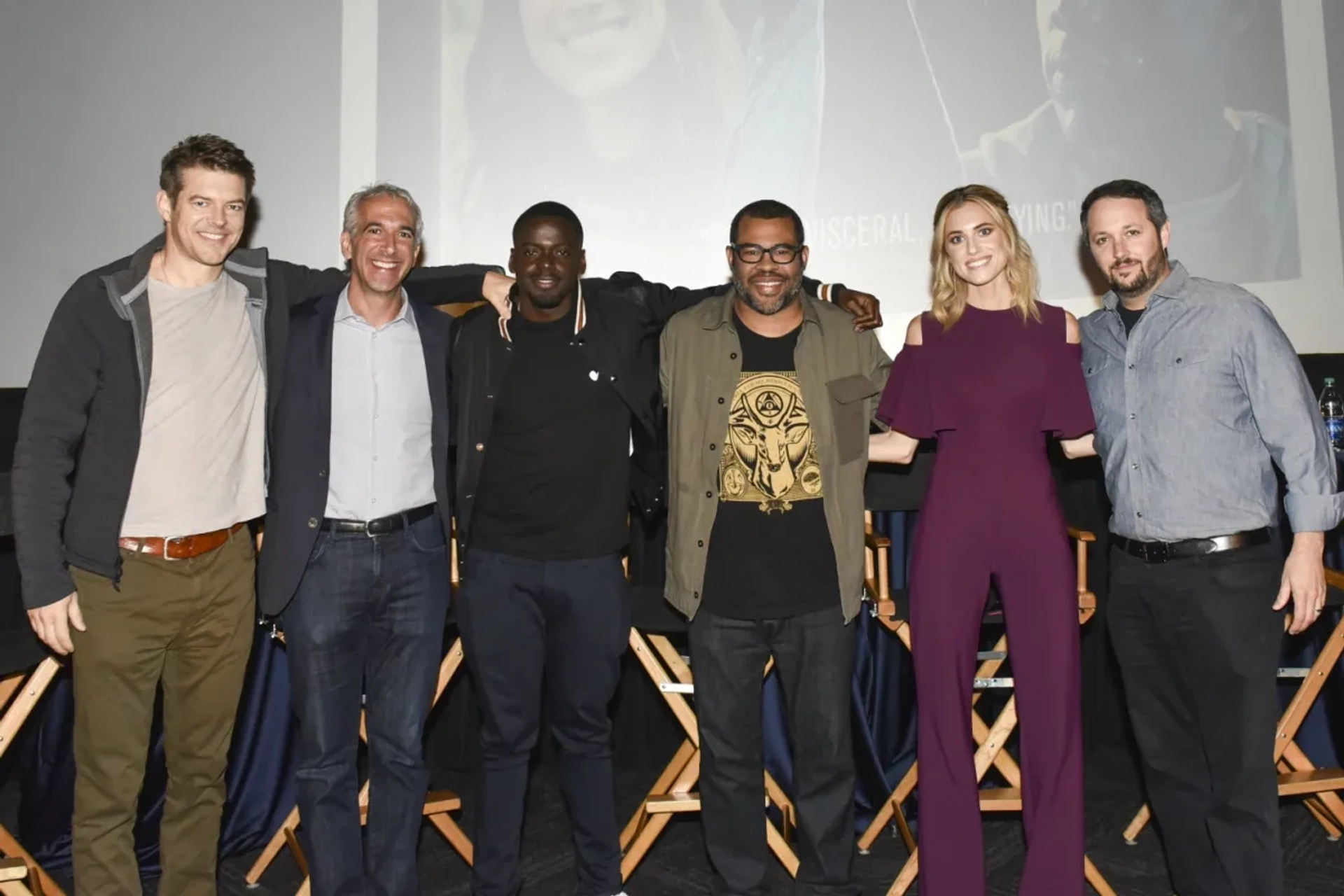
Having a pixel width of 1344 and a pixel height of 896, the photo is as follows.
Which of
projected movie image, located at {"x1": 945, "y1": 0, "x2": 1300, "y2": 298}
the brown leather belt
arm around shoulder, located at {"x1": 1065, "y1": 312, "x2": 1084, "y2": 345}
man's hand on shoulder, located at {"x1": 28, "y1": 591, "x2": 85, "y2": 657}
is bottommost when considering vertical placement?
man's hand on shoulder, located at {"x1": 28, "y1": 591, "x2": 85, "y2": 657}

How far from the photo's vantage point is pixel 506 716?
2.31m

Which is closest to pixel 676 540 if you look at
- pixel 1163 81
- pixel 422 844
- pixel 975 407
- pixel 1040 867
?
pixel 975 407

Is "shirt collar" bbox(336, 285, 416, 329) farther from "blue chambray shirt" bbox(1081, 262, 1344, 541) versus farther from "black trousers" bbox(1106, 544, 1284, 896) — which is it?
"black trousers" bbox(1106, 544, 1284, 896)

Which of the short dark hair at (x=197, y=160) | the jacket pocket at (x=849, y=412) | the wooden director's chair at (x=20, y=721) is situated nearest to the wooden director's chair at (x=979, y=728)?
the jacket pocket at (x=849, y=412)

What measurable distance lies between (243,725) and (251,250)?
1.55 metres

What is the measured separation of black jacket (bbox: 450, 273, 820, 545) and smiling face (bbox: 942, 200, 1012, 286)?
387 millimetres

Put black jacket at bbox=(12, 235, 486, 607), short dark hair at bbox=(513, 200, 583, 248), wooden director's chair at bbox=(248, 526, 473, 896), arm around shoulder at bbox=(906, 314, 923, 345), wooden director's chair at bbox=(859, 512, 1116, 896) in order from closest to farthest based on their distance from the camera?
black jacket at bbox=(12, 235, 486, 607) → short dark hair at bbox=(513, 200, 583, 248) → arm around shoulder at bbox=(906, 314, 923, 345) → wooden director's chair at bbox=(859, 512, 1116, 896) → wooden director's chair at bbox=(248, 526, 473, 896)

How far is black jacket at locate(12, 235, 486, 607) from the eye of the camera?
1.97 metres

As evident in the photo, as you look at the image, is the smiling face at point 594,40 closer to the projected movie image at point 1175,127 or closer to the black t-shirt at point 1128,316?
the projected movie image at point 1175,127

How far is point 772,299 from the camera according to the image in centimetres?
224

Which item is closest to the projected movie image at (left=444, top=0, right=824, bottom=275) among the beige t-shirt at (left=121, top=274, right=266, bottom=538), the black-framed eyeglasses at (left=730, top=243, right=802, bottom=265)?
the black-framed eyeglasses at (left=730, top=243, right=802, bottom=265)

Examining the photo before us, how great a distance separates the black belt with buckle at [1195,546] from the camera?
2154 millimetres

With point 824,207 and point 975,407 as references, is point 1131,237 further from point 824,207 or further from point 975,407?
point 824,207

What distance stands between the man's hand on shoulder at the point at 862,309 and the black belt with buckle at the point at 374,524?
3.75 feet
